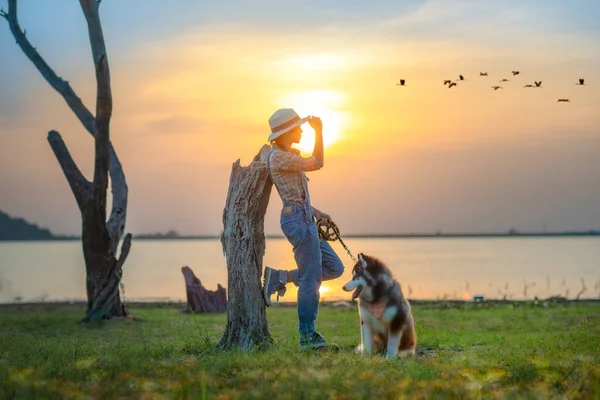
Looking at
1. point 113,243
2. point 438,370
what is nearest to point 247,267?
point 438,370

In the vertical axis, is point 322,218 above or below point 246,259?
above

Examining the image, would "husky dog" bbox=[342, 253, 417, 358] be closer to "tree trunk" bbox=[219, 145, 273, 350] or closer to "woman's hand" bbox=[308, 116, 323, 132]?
"tree trunk" bbox=[219, 145, 273, 350]

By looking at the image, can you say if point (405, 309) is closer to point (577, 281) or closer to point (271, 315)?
point (271, 315)

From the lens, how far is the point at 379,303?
31.8ft

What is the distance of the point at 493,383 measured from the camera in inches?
319

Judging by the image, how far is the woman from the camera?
990 centimetres

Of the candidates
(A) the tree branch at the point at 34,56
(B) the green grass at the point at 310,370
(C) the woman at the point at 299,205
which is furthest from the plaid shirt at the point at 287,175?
(A) the tree branch at the point at 34,56

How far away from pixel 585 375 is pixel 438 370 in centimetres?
139

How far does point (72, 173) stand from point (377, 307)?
9855 millimetres

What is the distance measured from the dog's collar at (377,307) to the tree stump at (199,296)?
11068 millimetres

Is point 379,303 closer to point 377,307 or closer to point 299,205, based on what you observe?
point 377,307

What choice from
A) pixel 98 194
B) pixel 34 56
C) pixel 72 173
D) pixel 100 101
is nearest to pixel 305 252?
pixel 98 194

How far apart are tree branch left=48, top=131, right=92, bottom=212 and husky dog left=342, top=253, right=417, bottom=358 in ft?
30.1

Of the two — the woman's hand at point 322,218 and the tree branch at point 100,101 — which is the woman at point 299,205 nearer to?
the woman's hand at point 322,218
